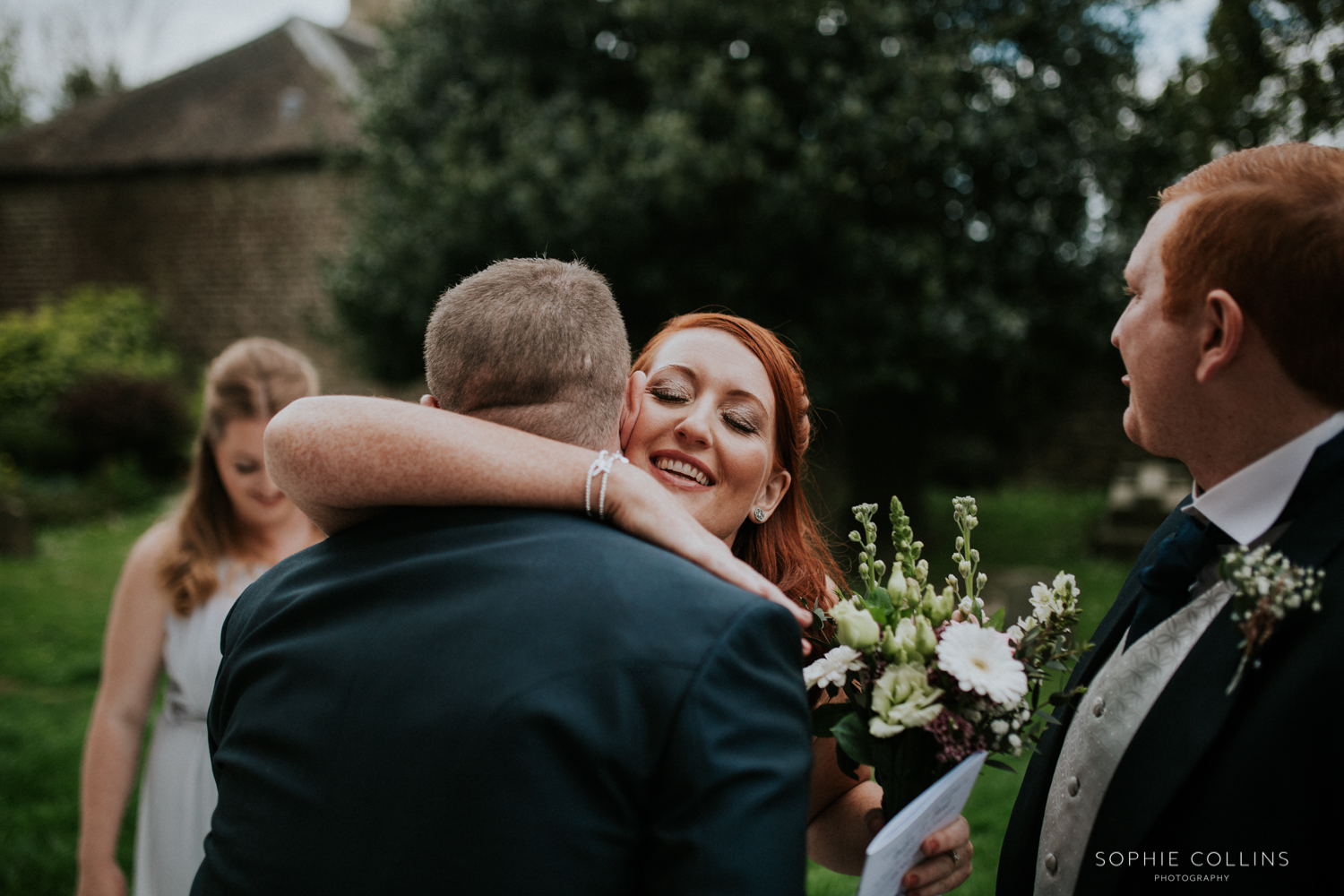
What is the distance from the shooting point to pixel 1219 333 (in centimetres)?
154

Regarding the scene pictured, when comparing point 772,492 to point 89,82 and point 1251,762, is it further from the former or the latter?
point 89,82

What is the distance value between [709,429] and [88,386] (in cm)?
1776

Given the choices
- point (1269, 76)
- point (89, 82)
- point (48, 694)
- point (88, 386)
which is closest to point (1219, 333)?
point (1269, 76)

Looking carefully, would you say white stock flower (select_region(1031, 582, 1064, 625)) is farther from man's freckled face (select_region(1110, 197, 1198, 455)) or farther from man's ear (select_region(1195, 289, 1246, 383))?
man's ear (select_region(1195, 289, 1246, 383))

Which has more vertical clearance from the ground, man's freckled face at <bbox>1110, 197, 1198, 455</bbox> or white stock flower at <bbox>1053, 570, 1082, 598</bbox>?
man's freckled face at <bbox>1110, 197, 1198, 455</bbox>

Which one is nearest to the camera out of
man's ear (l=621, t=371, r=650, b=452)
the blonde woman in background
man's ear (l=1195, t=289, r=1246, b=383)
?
man's ear (l=1195, t=289, r=1246, b=383)

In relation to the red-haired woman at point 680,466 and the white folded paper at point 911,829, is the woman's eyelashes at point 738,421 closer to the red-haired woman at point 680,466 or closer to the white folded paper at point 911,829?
the red-haired woman at point 680,466

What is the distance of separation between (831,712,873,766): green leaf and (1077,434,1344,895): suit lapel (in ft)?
1.42

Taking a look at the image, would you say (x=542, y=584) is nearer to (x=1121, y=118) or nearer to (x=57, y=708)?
(x=57, y=708)

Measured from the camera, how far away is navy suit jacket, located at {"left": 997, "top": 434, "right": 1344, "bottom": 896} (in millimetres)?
1367

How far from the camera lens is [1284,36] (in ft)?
17.7

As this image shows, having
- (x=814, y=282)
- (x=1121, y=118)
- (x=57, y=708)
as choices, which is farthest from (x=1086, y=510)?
(x=57, y=708)

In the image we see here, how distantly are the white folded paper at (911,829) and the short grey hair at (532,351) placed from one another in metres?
0.80

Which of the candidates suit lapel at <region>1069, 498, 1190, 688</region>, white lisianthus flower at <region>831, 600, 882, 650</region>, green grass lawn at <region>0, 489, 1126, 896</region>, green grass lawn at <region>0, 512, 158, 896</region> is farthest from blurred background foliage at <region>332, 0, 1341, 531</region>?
white lisianthus flower at <region>831, 600, 882, 650</region>
